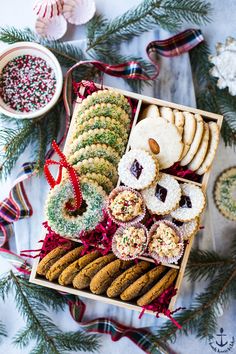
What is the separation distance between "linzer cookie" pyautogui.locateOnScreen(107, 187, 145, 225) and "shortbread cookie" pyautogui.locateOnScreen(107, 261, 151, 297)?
0.19 meters

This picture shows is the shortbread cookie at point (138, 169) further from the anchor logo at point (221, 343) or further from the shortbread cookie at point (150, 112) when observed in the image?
the anchor logo at point (221, 343)

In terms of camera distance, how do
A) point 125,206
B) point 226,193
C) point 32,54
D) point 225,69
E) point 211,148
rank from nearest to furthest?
1. point 125,206
2. point 211,148
3. point 32,54
4. point 225,69
5. point 226,193

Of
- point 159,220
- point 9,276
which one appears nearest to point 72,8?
point 159,220

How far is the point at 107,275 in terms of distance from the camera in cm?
211

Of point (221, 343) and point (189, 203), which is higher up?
point (189, 203)

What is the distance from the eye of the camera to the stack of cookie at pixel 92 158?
82.7 inches

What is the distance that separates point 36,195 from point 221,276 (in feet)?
3.09

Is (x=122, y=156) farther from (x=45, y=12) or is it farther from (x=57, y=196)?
(x=45, y=12)

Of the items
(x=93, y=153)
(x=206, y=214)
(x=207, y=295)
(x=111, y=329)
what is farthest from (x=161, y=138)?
(x=111, y=329)

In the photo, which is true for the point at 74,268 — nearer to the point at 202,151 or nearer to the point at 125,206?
the point at 125,206

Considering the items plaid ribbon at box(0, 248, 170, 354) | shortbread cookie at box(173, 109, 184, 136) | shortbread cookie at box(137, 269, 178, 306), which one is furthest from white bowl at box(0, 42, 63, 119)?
shortbread cookie at box(137, 269, 178, 306)

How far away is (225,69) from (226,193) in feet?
1.92

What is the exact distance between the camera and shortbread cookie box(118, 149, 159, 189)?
81.5 inches

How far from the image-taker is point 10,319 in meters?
2.51
